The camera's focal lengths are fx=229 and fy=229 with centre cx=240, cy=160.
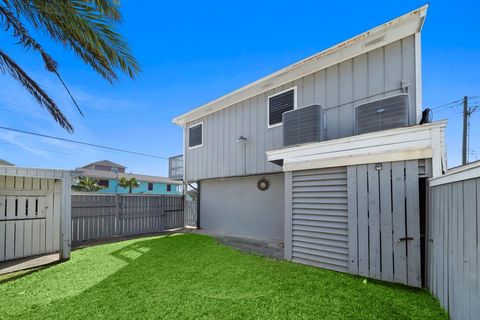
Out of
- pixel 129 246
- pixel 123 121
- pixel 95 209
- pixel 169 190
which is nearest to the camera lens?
pixel 129 246

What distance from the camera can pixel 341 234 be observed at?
164 inches

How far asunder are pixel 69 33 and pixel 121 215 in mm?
6701

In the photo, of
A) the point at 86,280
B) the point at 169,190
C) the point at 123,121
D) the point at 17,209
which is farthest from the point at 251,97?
the point at 169,190

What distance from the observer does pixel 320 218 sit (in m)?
4.48

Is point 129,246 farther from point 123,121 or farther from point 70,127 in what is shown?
point 123,121

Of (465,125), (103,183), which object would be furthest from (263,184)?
(103,183)

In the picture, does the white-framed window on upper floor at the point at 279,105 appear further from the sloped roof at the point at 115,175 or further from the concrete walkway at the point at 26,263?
the sloped roof at the point at 115,175

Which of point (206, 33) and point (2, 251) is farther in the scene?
point (206, 33)

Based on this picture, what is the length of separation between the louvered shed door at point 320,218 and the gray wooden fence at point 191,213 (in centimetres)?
635

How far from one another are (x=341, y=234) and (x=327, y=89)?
3811mm

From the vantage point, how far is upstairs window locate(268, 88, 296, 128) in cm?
689

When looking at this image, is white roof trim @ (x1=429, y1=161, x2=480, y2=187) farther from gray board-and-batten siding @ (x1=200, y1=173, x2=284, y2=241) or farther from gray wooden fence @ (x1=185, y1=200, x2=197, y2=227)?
gray wooden fence @ (x1=185, y1=200, x2=197, y2=227)

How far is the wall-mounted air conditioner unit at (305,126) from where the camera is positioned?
5.12m

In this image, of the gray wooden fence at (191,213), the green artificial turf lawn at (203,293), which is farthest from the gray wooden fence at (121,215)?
the green artificial turf lawn at (203,293)
